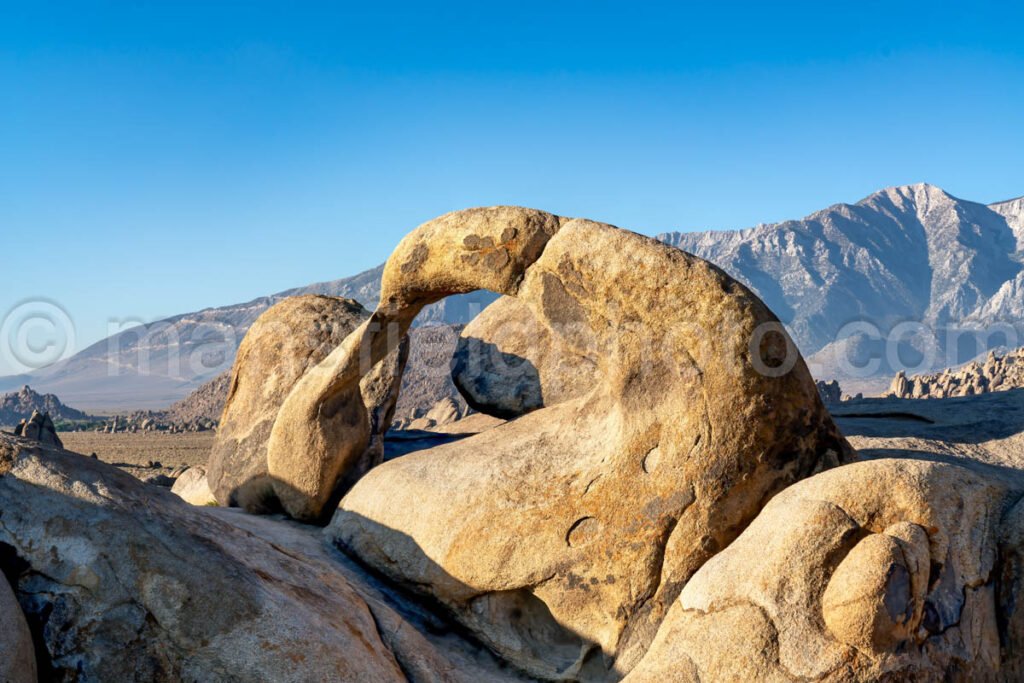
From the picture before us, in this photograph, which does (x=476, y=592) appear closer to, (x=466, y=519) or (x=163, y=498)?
(x=466, y=519)

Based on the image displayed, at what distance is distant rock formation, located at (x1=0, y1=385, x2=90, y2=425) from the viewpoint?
7669cm

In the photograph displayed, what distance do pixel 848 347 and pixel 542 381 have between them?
645 ft

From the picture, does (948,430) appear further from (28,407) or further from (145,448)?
(28,407)

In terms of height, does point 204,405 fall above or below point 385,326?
below

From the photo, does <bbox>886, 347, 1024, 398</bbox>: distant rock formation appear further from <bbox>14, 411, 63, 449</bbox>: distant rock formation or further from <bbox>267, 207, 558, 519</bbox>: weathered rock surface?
<bbox>14, 411, 63, 449</bbox>: distant rock formation

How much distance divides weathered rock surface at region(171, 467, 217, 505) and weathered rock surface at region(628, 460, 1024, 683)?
21.2 feet

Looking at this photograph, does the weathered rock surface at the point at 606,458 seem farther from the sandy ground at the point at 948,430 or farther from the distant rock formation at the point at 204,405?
the distant rock formation at the point at 204,405

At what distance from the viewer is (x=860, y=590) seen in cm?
527

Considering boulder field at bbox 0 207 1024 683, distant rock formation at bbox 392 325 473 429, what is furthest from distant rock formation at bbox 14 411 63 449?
distant rock formation at bbox 392 325 473 429

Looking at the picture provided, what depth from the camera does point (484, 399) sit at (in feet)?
37.1

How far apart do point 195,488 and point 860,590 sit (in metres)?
9.72

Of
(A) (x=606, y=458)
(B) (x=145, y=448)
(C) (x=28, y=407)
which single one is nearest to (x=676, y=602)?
(A) (x=606, y=458)

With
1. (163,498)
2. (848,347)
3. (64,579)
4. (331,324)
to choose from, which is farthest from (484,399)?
(848,347)

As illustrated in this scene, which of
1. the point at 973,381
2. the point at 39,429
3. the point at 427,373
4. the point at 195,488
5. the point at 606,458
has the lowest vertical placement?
the point at 427,373
